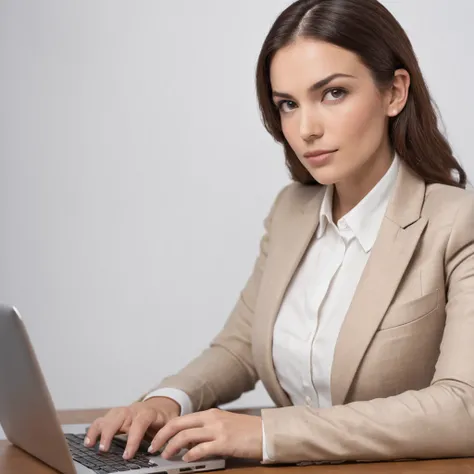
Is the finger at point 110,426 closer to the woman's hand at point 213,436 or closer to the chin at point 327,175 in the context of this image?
the woman's hand at point 213,436

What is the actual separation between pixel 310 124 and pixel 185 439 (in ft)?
2.50

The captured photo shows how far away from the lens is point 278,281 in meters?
2.41

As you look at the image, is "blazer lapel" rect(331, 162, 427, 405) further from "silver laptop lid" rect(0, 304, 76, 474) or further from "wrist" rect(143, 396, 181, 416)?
"silver laptop lid" rect(0, 304, 76, 474)

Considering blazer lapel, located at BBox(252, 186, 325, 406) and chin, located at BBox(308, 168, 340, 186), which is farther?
blazer lapel, located at BBox(252, 186, 325, 406)

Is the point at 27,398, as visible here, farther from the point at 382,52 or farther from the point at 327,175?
the point at 382,52

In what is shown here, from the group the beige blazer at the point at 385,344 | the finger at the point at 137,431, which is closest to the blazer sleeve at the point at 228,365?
the beige blazer at the point at 385,344

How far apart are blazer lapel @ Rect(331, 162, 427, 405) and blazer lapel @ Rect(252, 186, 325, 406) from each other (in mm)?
228

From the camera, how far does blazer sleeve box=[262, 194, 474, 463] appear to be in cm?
183

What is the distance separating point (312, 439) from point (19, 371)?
22.1 inches

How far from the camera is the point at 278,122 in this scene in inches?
97.6

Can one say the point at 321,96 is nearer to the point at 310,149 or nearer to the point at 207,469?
the point at 310,149

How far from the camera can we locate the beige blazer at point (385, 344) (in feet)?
6.07

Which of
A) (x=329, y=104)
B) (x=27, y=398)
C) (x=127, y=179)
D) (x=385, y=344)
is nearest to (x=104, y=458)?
(x=27, y=398)

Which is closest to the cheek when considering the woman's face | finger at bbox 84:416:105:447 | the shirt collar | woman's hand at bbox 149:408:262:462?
the woman's face
